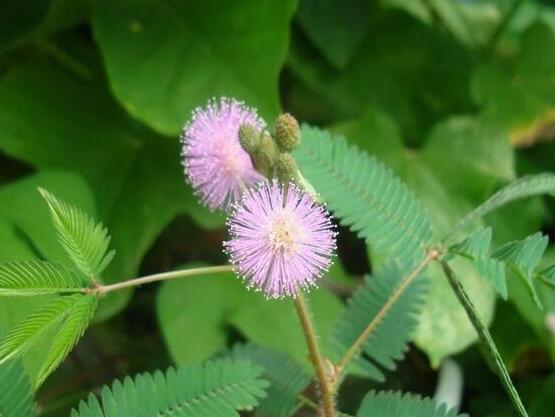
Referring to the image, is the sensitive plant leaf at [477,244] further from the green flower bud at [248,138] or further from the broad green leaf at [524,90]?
the broad green leaf at [524,90]

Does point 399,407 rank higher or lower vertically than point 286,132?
lower

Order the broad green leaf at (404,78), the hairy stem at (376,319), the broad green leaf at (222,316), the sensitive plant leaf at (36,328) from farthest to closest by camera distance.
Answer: the broad green leaf at (404,78), the broad green leaf at (222,316), the hairy stem at (376,319), the sensitive plant leaf at (36,328)

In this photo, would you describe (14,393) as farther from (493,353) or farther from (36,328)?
(493,353)

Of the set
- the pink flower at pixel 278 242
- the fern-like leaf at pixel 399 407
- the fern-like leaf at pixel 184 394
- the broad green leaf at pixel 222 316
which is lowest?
the broad green leaf at pixel 222 316

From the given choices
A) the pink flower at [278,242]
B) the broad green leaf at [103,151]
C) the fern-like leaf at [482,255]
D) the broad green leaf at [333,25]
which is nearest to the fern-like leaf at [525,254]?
the fern-like leaf at [482,255]

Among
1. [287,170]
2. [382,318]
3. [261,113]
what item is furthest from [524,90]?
[287,170]

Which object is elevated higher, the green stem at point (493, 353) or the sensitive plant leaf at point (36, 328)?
the green stem at point (493, 353)
